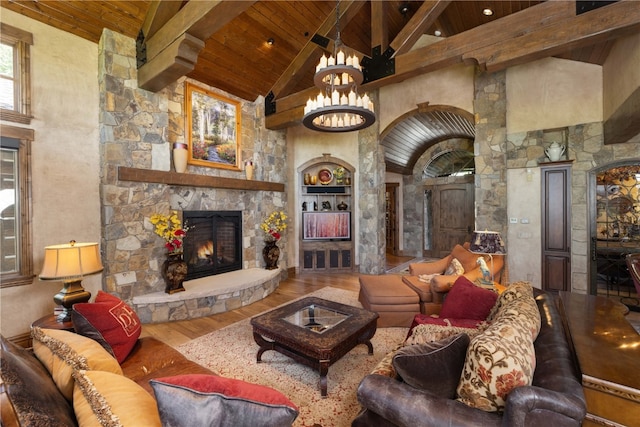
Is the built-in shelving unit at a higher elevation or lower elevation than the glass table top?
higher

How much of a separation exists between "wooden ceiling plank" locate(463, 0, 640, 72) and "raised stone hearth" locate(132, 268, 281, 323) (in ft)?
15.1

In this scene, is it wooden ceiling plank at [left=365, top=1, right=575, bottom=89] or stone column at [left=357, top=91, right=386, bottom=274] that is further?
stone column at [left=357, top=91, right=386, bottom=274]

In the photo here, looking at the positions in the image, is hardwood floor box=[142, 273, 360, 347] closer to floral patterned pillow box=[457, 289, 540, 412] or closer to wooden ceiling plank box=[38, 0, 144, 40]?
floral patterned pillow box=[457, 289, 540, 412]

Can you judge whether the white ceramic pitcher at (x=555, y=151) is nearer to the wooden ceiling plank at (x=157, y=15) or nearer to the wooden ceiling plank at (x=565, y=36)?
the wooden ceiling plank at (x=565, y=36)

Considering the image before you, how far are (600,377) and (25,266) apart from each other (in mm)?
4809

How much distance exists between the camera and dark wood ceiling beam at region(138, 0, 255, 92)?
298cm

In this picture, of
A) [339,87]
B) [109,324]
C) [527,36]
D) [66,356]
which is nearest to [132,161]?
[109,324]

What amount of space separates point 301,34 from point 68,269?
5028mm

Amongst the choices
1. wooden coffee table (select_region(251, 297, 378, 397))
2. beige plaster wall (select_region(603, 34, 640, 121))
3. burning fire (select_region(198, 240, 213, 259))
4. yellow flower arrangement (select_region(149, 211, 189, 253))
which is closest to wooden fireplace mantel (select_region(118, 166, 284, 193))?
yellow flower arrangement (select_region(149, 211, 189, 253))

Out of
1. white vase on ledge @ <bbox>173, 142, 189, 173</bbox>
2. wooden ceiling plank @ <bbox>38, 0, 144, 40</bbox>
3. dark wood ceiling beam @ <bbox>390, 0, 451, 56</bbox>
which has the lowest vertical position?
white vase on ledge @ <bbox>173, 142, 189, 173</bbox>

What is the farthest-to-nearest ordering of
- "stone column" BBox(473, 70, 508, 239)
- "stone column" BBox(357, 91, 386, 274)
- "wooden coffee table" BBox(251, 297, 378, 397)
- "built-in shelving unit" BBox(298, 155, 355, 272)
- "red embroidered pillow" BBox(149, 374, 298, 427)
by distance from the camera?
"built-in shelving unit" BBox(298, 155, 355, 272), "stone column" BBox(357, 91, 386, 274), "stone column" BBox(473, 70, 508, 239), "wooden coffee table" BBox(251, 297, 378, 397), "red embroidered pillow" BBox(149, 374, 298, 427)

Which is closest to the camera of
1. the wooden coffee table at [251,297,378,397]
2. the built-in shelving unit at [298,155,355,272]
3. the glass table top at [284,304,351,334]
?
the wooden coffee table at [251,297,378,397]

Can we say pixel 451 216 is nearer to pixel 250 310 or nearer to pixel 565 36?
pixel 565 36

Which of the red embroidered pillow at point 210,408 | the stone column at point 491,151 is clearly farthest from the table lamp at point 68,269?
the stone column at point 491,151
